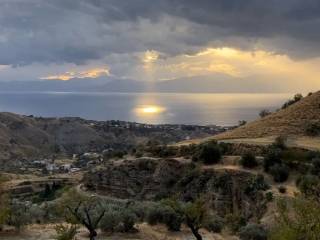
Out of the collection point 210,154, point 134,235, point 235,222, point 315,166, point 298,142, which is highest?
point 298,142

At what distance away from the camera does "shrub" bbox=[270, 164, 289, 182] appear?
1699 inches

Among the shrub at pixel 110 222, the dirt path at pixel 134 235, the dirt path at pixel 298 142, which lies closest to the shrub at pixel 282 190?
the dirt path at pixel 134 235

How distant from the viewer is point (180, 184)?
49938 mm

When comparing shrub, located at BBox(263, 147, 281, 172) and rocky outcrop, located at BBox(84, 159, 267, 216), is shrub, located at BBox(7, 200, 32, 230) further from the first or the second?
shrub, located at BBox(263, 147, 281, 172)

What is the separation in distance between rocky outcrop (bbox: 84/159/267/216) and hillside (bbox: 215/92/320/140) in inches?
565

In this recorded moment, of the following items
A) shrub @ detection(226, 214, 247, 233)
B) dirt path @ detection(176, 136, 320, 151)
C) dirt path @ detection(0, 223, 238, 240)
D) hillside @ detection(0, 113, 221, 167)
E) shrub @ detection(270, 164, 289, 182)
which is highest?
dirt path @ detection(176, 136, 320, 151)

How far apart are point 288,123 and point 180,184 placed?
20.6 metres

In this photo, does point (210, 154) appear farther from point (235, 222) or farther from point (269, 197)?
point (235, 222)

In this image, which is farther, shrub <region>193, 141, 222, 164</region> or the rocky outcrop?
shrub <region>193, 141, 222, 164</region>

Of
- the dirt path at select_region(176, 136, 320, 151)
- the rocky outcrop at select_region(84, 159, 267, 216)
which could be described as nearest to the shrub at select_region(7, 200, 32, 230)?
the rocky outcrop at select_region(84, 159, 267, 216)

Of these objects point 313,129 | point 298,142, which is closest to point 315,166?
point 298,142

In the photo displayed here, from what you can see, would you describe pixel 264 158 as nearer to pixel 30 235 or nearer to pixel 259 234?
pixel 259 234

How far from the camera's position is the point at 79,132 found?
182250mm

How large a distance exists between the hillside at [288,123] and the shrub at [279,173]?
16654 millimetres
